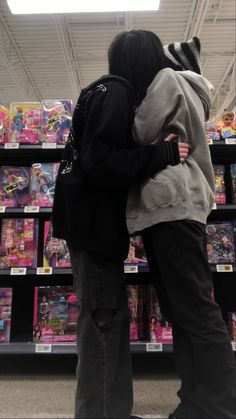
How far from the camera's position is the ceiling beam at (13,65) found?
5430 millimetres

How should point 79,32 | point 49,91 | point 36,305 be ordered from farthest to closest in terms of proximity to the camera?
point 49,91
point 79,32
point 36,305

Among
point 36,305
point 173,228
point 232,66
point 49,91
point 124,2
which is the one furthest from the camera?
point 49,91

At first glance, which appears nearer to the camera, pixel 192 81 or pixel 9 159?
pixel 192 81

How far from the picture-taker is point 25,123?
Result: 220 cm

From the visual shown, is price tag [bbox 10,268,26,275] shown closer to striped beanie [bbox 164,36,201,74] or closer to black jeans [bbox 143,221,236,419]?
black jeans [bbox 143,221,236,419]

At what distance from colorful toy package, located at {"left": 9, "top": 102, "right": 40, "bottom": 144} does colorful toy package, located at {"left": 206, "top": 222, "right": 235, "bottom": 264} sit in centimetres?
115

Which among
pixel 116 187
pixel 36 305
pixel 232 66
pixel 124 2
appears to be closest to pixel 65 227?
pixel 116 187

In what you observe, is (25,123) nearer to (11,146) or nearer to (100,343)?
(11,146)

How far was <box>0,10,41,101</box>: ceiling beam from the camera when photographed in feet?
17.8

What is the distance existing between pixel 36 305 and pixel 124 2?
10.4 ft

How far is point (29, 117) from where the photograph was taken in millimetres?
2219

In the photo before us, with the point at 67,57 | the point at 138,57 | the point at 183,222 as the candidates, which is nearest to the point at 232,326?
the point at 183,222

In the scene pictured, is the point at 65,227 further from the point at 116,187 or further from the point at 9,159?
the point at 9,159

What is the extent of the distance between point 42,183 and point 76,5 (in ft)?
8.29
